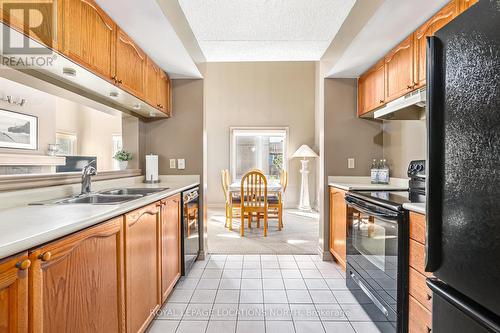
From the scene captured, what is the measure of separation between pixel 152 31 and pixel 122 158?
4.54 feet

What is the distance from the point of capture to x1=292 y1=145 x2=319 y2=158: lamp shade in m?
6.02

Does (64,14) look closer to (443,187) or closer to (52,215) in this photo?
(52,215)

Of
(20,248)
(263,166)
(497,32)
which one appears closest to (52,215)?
(20,248)

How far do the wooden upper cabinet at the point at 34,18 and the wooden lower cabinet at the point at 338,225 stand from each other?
2.45 meters

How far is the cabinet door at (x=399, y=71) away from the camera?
6.89 feet

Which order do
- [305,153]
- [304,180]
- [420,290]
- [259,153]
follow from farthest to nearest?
1. [259,153]
2. [304,180]
3. [305,153]
4. [420,290]

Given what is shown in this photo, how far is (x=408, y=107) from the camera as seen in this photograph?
225 cm

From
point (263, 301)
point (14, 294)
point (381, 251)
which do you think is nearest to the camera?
point (14, 294)

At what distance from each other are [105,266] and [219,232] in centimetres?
309

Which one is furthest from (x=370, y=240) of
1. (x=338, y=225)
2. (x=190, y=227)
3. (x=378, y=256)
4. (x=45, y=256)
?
(x=45, y=256)

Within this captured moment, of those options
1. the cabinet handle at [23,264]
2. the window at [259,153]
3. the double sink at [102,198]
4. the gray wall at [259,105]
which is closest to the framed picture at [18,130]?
the double sink at [102,198]

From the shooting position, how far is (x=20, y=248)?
2.44ft

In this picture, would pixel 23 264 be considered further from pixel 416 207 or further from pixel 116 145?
pixel 116 145

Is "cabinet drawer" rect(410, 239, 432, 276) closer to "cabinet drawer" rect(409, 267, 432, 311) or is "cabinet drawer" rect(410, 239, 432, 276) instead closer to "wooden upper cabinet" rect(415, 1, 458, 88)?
"cabinet drawer" rect(409, 267, 432, 311)
